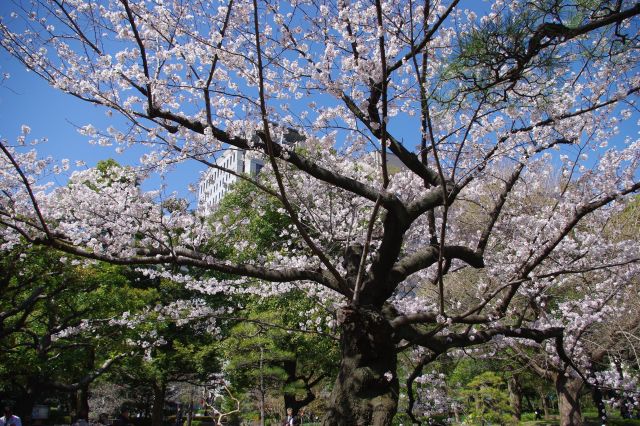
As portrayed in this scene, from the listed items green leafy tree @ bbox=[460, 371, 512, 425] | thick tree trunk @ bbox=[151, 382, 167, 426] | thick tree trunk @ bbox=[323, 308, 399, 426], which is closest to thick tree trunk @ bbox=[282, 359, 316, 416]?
thick tree trunk @ bbox=[151, 382, 167, 426]

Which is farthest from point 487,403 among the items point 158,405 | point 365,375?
point 158,405

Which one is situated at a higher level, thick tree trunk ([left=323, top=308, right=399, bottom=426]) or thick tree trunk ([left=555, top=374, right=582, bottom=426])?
thick tree trunk ([left=323, top=308, right=399, bottom=426])

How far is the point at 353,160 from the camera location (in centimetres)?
671

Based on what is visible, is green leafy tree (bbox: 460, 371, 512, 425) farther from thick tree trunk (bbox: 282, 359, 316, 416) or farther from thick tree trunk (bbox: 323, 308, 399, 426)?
thick tree trunk (bbox: 323, 308, 399, 426)

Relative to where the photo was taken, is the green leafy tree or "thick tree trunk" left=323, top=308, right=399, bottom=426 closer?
"thick tree trunk" left=323, top=308, right=399, bottom=426

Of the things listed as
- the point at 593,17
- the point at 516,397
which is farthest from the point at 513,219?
the point at 516,397

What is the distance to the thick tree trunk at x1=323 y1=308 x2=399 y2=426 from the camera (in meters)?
4.15

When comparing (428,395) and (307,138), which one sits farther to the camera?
(428,395)

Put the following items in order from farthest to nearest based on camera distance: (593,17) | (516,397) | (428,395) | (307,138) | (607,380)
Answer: (516,397)
(428,395)
(607,380)
(307,138)
(593,17)

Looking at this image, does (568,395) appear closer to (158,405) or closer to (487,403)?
(487,403)

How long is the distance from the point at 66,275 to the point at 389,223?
901 centimetres

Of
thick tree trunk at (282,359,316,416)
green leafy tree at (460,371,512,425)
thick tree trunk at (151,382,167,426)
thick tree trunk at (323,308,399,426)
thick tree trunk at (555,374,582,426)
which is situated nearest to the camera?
thick tree trunk at (323,308,399,426)

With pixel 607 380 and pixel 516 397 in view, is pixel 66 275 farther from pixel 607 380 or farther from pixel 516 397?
pixel 516 397

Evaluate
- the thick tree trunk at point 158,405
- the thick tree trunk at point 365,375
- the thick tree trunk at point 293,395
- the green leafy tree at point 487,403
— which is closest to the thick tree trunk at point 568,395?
the green leafy tree at point 487,403
